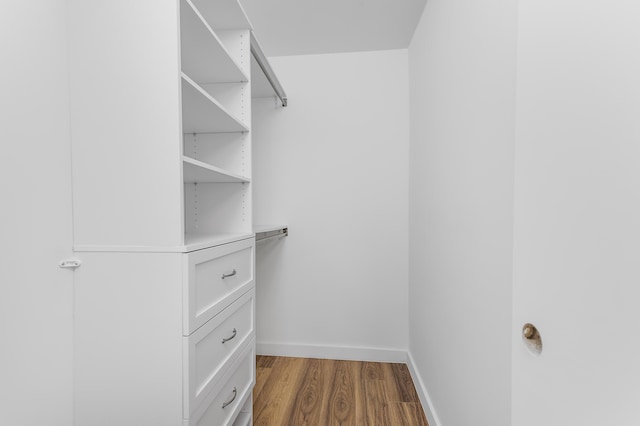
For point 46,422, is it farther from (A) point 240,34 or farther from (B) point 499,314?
(A) point 240,34

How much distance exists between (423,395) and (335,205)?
1.31m

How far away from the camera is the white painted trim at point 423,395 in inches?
60.0

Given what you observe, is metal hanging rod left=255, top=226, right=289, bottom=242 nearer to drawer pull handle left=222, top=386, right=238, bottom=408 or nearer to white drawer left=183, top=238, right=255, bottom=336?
white drawer left=183, top=238, right=255, bottom=336

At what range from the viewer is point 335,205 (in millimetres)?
2305

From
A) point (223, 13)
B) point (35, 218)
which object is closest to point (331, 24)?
point (223, 13)

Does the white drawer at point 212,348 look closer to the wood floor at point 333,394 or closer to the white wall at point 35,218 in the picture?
the white wall at point 35,218

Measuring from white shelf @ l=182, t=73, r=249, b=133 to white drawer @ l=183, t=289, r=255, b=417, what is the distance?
745 millimetres

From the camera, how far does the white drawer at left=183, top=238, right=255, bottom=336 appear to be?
882 mm

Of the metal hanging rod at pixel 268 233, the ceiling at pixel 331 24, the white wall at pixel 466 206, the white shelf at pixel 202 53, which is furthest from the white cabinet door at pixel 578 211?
the ceiling at pixel 331 24

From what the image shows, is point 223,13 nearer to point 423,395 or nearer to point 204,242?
point 204,242

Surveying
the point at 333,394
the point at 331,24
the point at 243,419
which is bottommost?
the point at 333,394

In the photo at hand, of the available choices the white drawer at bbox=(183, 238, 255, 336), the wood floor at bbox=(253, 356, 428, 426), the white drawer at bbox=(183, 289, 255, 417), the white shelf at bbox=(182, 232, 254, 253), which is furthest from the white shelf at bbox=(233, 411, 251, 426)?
the white shelf at bbox=(182, 232, 254, 253)

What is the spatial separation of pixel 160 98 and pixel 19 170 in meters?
0.38

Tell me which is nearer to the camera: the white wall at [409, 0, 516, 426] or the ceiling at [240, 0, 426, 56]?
the white wall at [409, 0, 516, 426]
